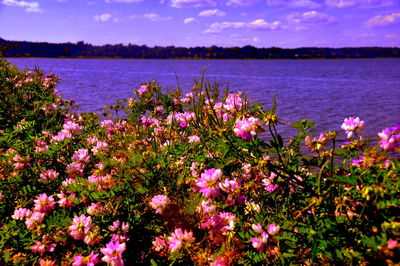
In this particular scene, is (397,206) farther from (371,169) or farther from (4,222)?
(4,222)

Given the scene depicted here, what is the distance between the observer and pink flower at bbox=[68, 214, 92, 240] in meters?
2.25

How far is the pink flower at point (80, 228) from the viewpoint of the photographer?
2246 mm

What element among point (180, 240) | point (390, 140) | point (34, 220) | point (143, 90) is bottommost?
point (34, 220)

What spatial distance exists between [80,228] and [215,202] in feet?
3.22

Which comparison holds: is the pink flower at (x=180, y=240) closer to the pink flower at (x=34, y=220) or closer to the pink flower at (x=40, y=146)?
the pink flower at (x=34, y=220)

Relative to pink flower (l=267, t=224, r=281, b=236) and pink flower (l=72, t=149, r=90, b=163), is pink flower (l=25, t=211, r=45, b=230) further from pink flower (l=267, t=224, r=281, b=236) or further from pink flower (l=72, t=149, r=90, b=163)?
pink flower (l=267, t=224, r=281, b=236)

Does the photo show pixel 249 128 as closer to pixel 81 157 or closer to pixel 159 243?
pixel 159 243

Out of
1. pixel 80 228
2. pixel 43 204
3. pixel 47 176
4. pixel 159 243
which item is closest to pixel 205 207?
pixel 159 243

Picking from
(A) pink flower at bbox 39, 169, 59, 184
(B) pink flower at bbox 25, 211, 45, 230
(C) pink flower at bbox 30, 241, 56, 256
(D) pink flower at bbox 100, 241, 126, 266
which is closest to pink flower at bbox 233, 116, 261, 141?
(D) pink flower at bbox 100, 241, 126, 266

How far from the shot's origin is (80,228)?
2264mm

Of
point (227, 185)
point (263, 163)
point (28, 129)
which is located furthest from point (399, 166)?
point (28, 129)

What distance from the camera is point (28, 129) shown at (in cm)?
407

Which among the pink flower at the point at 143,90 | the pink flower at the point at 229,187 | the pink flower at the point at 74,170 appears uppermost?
the pink flower at the point at 143,90

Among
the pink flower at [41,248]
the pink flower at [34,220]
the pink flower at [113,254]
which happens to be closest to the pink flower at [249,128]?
the pink flower at [113,254]
